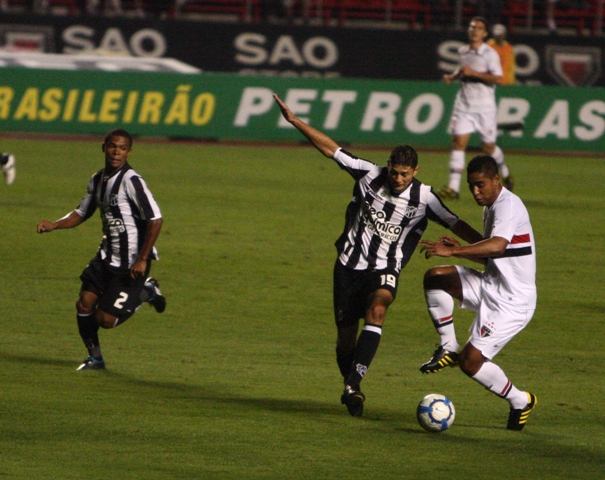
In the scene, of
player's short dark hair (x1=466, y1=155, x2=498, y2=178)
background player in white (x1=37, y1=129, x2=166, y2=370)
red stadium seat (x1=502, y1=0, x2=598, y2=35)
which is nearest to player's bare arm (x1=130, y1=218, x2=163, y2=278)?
background player in white (x1=37, y1=129, x2=166, y2=370)

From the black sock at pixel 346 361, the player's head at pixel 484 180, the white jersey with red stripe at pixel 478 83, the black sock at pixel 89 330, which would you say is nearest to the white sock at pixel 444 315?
the black sock at pixel 346 361

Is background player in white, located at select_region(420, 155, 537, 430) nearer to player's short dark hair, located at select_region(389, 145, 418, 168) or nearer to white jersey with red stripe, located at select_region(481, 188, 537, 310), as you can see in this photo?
white jersey with red stripe, located at select_region(481, 188, 537, 310)

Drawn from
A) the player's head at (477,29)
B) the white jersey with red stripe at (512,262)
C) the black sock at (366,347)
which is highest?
the player's head at (477,29)

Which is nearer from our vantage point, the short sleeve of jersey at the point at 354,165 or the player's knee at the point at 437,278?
the player's knee at the point at 437,278

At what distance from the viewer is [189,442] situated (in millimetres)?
6211

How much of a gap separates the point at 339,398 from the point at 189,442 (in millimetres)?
1535

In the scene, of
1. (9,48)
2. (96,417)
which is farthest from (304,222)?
(9,48)

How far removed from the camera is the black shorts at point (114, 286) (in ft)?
26.3

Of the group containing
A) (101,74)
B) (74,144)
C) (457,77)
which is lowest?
(74,144)

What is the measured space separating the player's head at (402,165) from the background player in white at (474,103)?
914 centimetres

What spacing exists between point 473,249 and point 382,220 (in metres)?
0.77

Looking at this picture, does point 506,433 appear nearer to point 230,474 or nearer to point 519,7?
point 230,474

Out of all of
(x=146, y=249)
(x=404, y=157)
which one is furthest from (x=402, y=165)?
(x=146, y=249)

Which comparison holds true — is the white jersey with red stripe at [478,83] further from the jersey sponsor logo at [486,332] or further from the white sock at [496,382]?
the white sock at [496,382]
